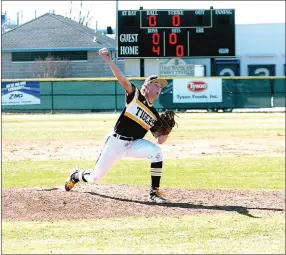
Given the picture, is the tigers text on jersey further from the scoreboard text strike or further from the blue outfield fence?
the blue outfield fence

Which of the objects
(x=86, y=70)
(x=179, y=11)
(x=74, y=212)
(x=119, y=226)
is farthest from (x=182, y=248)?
(x=86, y=70)

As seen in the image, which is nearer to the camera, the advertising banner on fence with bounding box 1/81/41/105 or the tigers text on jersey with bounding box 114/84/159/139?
the tigers text on jersey with bounding box 114/84/159/139

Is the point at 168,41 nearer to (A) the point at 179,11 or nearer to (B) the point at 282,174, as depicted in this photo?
(A) the point at 179,11

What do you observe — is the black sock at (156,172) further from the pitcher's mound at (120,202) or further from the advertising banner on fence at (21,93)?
the advertising banner on fence at (21,93)

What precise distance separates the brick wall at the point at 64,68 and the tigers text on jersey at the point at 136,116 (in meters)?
45.1

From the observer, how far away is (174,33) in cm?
3694

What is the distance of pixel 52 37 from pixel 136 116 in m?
47.1

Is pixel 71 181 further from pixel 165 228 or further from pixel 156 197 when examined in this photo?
pixel 165 228

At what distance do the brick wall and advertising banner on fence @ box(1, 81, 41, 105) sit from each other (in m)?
14.1

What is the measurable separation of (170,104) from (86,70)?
16.4m

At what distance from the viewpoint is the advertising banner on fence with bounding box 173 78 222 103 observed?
40.8 meters

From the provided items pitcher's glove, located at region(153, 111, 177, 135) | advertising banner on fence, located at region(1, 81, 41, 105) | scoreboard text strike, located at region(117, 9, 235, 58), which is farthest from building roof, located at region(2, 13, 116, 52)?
pitcher's glove, located at region(153, 111, 177, 135)

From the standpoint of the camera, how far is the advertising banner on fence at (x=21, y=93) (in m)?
40.8

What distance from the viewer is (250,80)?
41.4 m
